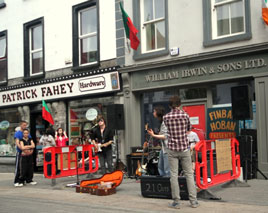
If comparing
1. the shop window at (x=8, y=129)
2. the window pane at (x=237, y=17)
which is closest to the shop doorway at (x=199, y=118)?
the window pane at (x=237, y=17)

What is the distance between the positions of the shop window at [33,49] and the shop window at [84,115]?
2790 mm

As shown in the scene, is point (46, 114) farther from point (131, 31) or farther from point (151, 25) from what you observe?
point (151, 25)

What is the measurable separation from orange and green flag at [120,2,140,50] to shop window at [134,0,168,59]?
1.13ft

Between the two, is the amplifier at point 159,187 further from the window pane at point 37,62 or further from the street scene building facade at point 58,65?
Result: the window pane at point 37,62

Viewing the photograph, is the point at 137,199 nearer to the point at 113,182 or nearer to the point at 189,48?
the point at 113,182

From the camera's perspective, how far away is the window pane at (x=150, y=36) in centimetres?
1321

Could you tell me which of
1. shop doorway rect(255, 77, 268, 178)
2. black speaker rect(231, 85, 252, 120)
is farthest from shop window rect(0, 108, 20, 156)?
shop doorway rect(255, 77, 268, 178)

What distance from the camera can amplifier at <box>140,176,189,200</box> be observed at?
7.81 metres

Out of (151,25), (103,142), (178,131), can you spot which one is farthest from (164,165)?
(151,25)

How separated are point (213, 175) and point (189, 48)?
16.4ft

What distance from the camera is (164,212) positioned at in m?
6.85

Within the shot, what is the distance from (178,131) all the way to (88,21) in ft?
30.5

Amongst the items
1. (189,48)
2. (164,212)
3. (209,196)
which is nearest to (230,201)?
(209,196)

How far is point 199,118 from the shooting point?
12211 mm
